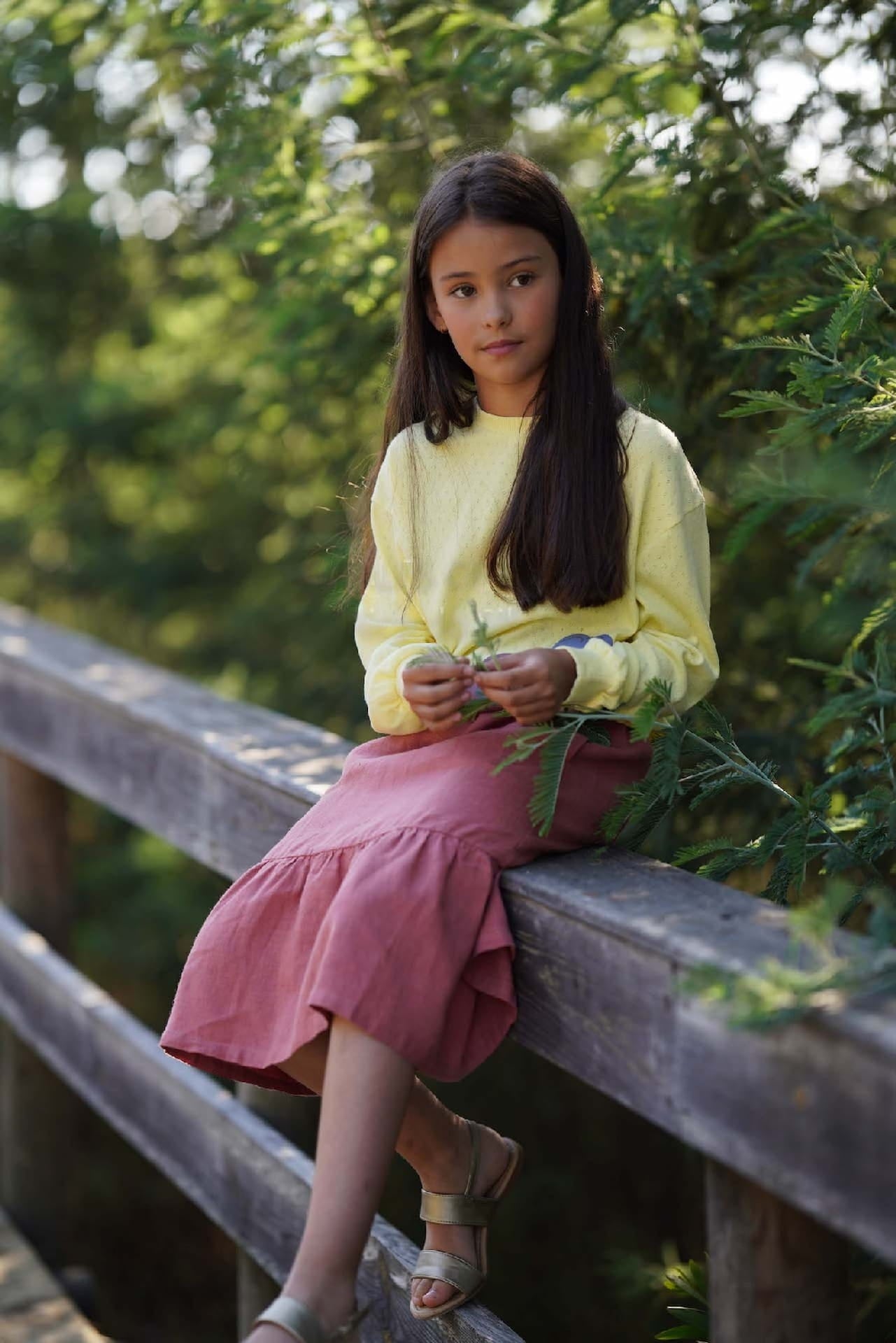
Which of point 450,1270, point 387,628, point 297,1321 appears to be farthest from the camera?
point 387,628

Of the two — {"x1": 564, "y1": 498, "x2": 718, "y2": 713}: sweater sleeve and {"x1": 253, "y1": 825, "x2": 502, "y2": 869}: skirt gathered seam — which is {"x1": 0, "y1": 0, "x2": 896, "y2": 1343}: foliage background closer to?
{"x1": 564, "y1": 498, "x2": 718, "y2": 713}: sweater sleeve

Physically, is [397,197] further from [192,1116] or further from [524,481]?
[192,1116]

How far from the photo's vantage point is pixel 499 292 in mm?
1829

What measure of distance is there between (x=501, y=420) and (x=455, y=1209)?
98 cm

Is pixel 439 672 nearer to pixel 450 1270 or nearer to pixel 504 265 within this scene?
pixel 504 265

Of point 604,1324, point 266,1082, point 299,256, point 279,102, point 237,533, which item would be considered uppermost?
point 279,102

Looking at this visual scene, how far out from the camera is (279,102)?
2.70m

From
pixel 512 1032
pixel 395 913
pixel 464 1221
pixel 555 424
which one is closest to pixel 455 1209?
pixel 464 1221

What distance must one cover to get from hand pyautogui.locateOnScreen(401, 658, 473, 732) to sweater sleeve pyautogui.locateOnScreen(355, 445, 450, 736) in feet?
0.30

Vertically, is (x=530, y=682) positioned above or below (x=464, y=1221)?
above

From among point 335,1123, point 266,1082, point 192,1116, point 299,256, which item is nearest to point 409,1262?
point 266,1082

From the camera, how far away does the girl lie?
1521mm

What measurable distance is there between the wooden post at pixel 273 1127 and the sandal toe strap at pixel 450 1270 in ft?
1.98

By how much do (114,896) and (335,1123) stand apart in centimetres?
463
